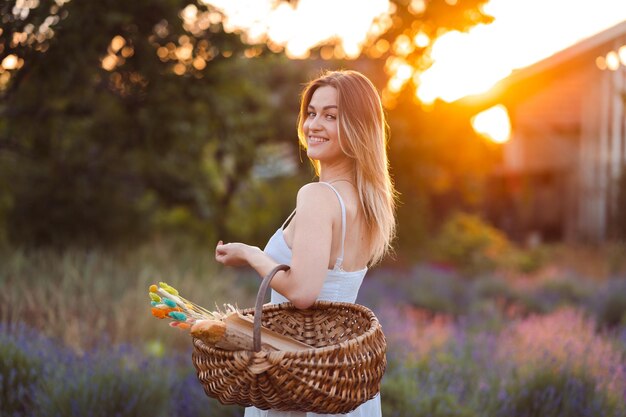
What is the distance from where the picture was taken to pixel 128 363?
185 inches

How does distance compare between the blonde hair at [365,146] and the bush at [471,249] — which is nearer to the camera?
the blonde hair at [365,146]

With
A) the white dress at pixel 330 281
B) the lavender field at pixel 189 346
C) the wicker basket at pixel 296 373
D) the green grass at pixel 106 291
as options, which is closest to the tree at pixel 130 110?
the green grass at pixel 106 291

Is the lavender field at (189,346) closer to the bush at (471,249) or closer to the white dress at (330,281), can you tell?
the white dress at (330,281)

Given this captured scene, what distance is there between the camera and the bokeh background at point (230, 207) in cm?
456

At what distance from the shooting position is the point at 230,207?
39.5 ft

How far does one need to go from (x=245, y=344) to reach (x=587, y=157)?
18.1m

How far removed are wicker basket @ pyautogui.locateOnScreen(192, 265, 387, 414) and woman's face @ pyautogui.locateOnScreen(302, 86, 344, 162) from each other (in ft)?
1.69

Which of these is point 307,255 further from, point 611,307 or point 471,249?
point 471,249

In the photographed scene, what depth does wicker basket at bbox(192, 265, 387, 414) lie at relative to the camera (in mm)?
2037

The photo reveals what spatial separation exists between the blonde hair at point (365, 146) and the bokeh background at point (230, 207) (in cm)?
205

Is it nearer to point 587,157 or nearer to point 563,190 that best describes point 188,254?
point 587,157

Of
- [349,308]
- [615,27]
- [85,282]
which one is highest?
[615,27]

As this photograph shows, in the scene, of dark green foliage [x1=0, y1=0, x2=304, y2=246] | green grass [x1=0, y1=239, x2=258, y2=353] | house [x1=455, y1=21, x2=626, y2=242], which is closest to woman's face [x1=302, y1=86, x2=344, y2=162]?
dark green foliage [x1=0, y1=0, x2=304, y2=246]

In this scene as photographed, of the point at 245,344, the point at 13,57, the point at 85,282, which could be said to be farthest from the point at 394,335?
the point at 245,344
